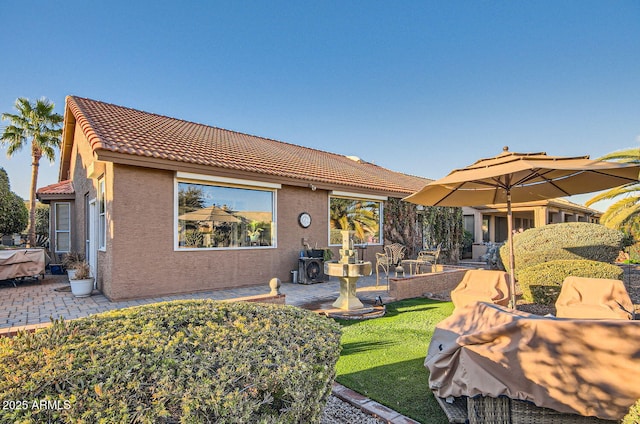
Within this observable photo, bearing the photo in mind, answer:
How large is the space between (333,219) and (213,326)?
33.0 ft

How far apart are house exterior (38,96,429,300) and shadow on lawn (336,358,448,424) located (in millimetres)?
6098

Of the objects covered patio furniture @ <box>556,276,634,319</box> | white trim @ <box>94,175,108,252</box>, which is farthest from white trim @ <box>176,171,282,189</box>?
covered patio furniture @ <box>556,276,634,319</box>

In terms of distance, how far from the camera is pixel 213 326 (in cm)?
223

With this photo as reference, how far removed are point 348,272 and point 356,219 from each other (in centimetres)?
637

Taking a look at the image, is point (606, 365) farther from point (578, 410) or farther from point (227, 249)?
point (227, 249)

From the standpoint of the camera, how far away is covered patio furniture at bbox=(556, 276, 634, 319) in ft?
16.8

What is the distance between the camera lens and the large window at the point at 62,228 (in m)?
14.2

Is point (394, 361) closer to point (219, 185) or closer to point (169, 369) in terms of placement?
point (169, 369)

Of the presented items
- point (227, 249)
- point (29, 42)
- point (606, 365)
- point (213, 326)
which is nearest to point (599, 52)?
point (606, 365)

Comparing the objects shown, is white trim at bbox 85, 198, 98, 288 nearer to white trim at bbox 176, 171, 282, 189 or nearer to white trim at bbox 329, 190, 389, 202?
white trim at bbox 176, 171, 282, 189

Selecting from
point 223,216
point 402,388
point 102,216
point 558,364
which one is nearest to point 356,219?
point 223,216

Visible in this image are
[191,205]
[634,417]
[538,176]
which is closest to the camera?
[634,417]

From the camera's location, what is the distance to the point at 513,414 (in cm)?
261

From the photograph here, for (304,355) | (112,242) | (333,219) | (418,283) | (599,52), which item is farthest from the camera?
(333,219)
